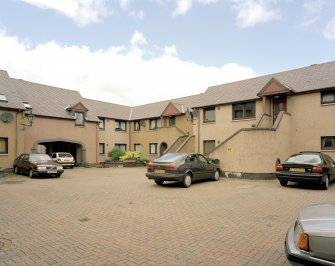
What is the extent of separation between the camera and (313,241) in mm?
3105

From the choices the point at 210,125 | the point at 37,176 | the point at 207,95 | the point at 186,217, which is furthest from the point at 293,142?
the point at 37,176

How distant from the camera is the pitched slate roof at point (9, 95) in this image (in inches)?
859

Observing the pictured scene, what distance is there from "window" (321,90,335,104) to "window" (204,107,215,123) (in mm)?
8928

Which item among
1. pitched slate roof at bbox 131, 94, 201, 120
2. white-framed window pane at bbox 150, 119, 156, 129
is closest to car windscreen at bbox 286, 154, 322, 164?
pitched slate roof at bbox 131, 94, 201, 120

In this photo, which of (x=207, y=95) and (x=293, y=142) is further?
(x=207, y=95)

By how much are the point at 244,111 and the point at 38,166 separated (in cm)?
1592

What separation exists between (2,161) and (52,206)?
1548 centimetres

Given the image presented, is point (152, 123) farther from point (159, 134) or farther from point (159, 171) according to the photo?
point (159, 171)

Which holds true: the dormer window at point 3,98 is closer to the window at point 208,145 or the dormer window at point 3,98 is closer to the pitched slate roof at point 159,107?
the pitched slate roof at point 159,107

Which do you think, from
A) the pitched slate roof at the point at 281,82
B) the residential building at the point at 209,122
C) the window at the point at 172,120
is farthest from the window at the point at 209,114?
the window at the point at 172,120

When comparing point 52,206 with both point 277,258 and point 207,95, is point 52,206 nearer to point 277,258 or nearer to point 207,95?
point 277,258

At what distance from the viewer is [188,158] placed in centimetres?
1366

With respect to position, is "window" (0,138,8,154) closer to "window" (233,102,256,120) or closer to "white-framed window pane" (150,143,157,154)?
"white-framed window pane" (150,143,157,154)

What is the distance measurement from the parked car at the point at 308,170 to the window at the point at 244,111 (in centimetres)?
925
